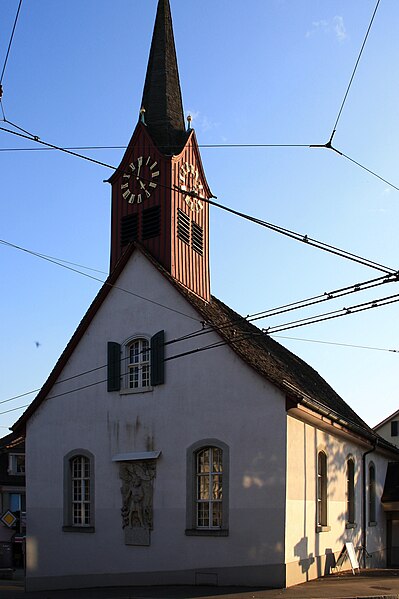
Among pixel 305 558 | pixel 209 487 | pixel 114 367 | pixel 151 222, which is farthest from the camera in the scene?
pixel 151 222

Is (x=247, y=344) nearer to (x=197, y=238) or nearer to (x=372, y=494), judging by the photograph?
(x=197, y=238)

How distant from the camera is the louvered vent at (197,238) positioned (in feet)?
81.1

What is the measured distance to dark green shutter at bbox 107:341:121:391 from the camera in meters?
23.1

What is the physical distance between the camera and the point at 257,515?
64.0ft

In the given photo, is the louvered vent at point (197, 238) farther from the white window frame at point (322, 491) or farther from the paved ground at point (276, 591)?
the paved ground at point (276, 591)

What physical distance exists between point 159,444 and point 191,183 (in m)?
8.51

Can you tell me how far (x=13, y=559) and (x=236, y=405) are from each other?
20.7 metres

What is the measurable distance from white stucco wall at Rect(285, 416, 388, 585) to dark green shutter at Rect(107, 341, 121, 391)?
559 centimetres

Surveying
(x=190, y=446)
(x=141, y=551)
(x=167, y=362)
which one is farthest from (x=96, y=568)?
(x=167, y=362)

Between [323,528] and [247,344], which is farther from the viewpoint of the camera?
[247,344]

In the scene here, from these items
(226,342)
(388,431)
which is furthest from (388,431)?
(226,342)

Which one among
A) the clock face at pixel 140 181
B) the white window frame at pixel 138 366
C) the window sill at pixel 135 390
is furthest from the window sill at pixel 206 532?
the clock face at pixel 140 181

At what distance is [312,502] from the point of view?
21266 millimetres

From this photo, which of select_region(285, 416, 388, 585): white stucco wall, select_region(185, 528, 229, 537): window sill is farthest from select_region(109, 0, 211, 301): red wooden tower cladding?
select_region(185, 528, 229, 537): window sill
